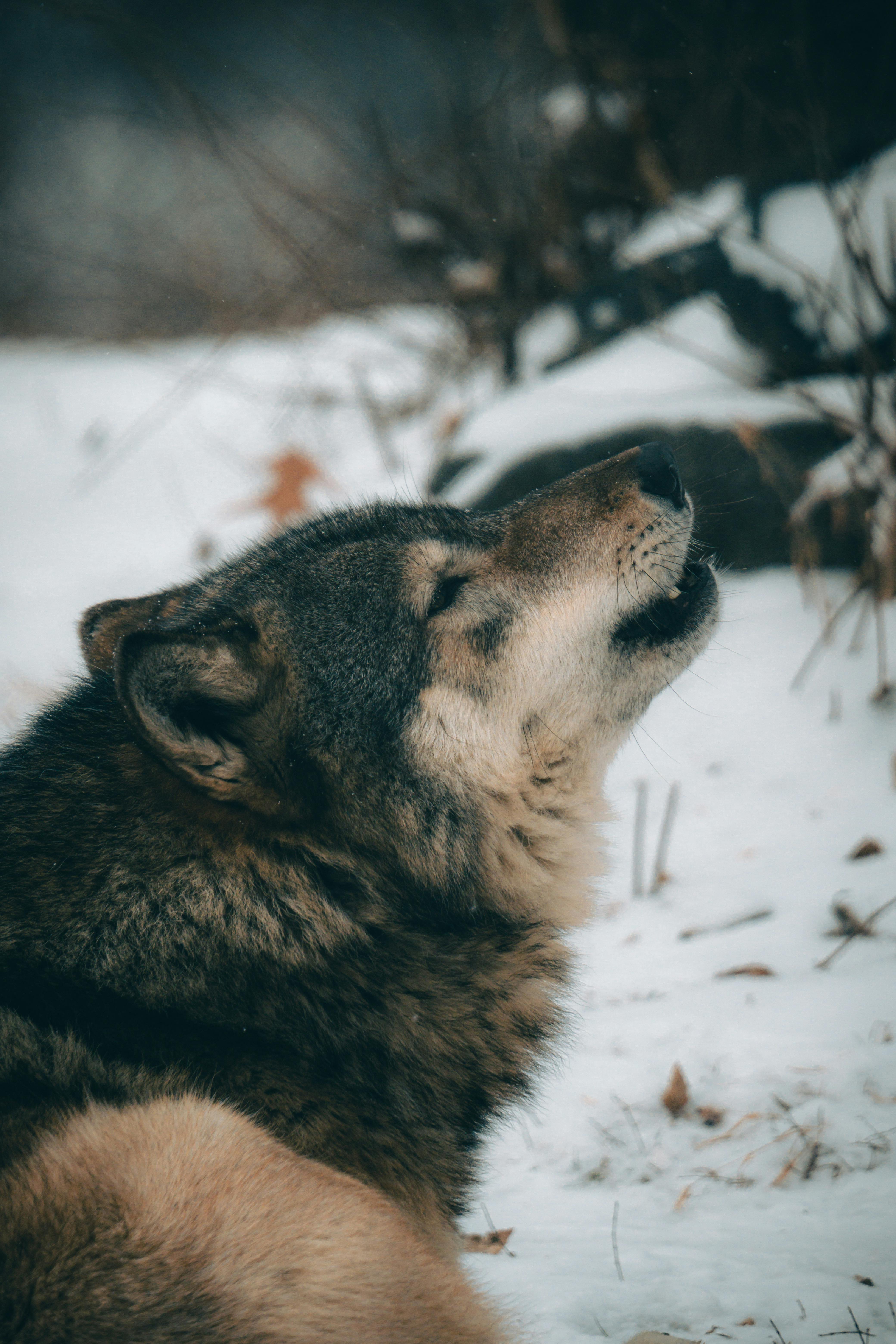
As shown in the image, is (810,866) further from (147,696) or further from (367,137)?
(367,137)

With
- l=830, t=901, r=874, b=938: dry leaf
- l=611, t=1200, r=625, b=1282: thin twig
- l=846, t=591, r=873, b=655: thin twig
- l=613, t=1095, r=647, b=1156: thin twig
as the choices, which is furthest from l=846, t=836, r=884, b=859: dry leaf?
l=611, t=1200, r=625, b=1282: thin twig

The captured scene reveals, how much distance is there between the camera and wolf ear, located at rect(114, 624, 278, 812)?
1715 millimetres

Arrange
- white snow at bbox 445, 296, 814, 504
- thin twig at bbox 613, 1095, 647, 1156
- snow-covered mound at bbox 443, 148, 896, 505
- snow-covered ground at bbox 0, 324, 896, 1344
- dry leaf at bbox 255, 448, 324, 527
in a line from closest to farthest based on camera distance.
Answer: snow-covered ground at bbox 0, 324, 896, 1344 < thin twig at bbox 613, 1095, 647, 1156 < snow-covered mound at bbox 443, 148, 896, 505 < white snow at bbox 445, 296, 814, 504 < dry leaf at bbox 255, 448, 324, 527

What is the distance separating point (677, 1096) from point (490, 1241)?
66 cm

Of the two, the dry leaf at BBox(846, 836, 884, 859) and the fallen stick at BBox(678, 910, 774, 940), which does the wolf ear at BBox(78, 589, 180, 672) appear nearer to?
the fallen stick at BBox(678, 910, 774, 940)

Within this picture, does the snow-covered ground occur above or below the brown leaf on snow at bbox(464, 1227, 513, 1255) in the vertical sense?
above

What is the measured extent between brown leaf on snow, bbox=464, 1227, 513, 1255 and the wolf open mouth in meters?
1.60

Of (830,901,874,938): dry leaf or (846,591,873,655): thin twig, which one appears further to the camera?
(846,591,873,655): thin twig

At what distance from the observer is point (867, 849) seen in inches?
130

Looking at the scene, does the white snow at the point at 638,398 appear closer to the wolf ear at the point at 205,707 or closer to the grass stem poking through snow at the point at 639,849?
the grass stem poking through snow at the point at 639,849

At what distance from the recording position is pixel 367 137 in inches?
273

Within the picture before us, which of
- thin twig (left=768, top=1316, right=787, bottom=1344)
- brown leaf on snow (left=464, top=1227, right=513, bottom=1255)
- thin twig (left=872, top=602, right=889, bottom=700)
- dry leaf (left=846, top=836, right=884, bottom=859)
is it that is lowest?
brown leaf on snow (left=464, top=1227, right=513, bottom=1255)

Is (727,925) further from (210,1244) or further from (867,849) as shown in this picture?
(210,1244)

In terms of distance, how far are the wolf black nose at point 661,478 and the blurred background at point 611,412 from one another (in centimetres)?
22
